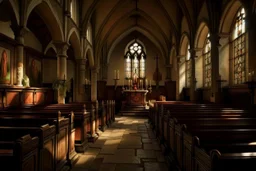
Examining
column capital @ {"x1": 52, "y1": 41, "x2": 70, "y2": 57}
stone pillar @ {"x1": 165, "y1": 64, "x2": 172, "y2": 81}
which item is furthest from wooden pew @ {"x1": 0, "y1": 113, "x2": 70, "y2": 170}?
stone pillar @ {"x1": 165, "y1": 64, "x2": 172, "y2": 81}

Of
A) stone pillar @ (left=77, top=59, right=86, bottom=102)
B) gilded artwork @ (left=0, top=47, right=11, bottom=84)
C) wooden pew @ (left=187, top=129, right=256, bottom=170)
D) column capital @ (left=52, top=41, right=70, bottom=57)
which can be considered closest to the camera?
wooden pew @ (left=187, top=129, right=256, bottom=170)

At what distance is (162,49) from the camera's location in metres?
21.5

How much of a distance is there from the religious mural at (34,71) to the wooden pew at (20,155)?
13.6 meters

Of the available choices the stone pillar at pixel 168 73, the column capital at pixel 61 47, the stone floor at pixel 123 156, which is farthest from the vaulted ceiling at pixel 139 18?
the stone floor at pixel 123 156

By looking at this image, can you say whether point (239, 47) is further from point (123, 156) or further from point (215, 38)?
point (123, 156)

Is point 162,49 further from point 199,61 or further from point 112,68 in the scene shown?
point 199,61

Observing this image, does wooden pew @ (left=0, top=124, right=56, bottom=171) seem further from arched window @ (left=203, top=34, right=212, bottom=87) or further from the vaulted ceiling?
the vaulted ceiling

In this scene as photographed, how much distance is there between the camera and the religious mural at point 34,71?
1460cm

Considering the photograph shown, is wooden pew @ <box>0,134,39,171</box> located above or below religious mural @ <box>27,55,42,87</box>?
below

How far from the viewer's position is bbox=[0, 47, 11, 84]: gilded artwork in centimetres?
1079

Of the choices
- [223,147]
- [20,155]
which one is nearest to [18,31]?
[20,155]

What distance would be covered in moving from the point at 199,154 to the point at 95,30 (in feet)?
54.7

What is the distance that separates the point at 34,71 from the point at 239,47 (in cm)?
1383

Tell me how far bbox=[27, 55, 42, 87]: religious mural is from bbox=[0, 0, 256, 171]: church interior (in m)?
0.08
